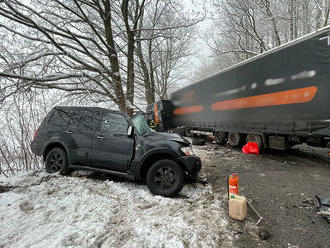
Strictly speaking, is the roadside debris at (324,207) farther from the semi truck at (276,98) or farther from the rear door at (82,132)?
the rear door at (82,132)

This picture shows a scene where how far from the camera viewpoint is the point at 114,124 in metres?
3.97

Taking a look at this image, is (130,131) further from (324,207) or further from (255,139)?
(255,139)

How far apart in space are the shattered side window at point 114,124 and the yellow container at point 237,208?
261 centimetres

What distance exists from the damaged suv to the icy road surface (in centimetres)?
37

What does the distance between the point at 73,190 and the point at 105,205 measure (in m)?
0.98

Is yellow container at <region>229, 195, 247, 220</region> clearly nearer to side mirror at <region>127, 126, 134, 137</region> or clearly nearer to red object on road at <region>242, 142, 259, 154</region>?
side mirror at <region>127, 126, 134, 137</region>

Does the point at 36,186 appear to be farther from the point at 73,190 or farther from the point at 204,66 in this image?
the point at 204,66

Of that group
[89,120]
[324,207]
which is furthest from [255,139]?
[89,120]

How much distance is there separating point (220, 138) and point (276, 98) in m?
3.66

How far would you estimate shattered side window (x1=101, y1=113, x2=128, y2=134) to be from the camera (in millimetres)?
3876

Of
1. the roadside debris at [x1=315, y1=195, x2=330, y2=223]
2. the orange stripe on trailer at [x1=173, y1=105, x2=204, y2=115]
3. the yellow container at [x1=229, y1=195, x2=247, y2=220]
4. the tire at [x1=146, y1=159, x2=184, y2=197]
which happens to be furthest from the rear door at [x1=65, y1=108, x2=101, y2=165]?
the orange stripe on trailer at [x1=173, y1=105, x2=204, y2=115]

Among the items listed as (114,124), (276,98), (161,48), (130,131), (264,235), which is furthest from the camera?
(161,48)

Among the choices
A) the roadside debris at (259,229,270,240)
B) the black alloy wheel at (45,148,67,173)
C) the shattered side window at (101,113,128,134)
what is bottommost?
the roadside debris at (259,229,270,240)

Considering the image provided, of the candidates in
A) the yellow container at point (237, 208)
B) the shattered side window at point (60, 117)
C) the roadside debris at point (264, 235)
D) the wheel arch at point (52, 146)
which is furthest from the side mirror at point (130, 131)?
the roadside debris at point (264, 235)
